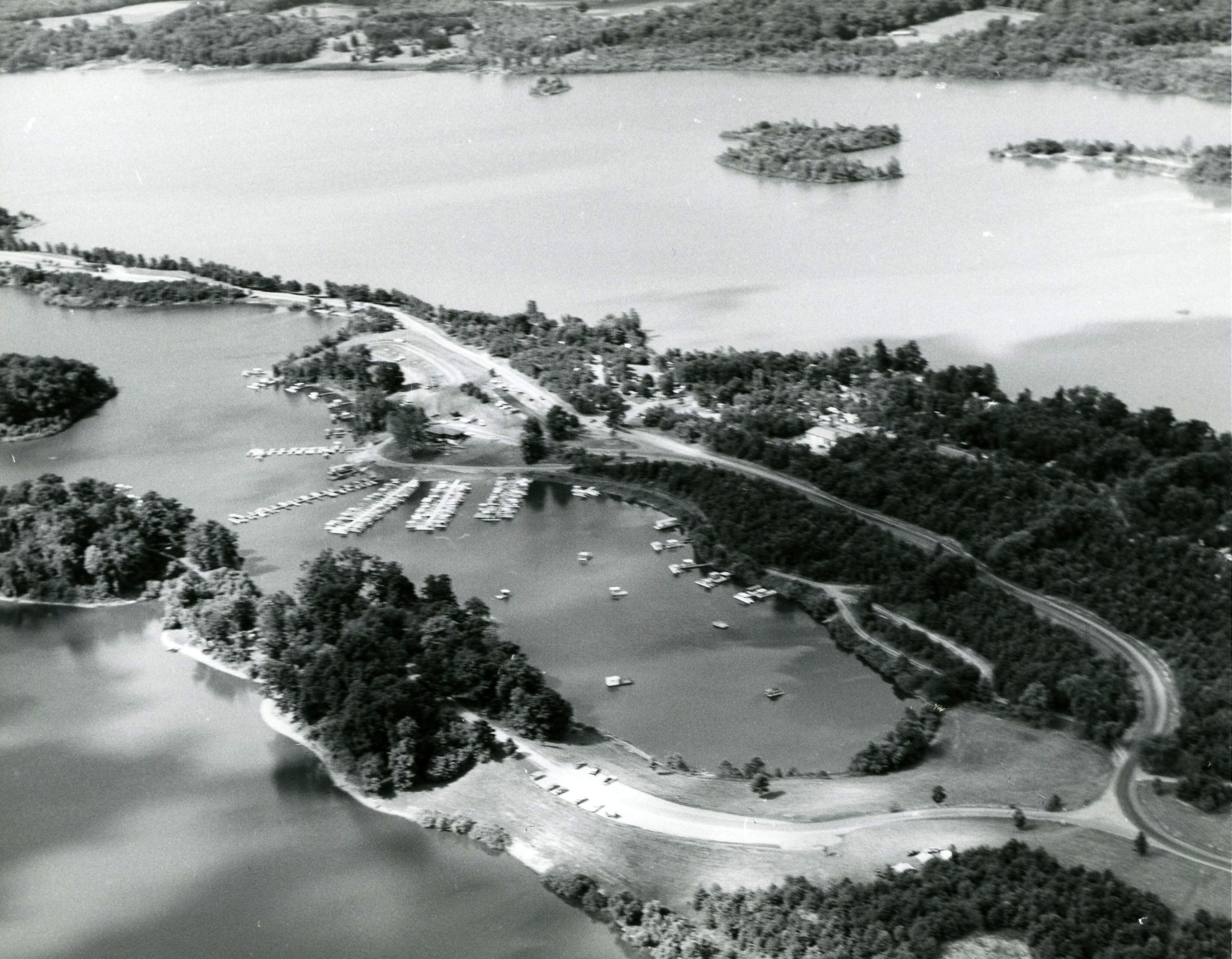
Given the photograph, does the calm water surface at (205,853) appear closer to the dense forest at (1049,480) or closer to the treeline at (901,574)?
the treeline at (901,574)

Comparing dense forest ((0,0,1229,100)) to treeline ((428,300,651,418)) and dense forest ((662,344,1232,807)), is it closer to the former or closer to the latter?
treeline ((428,300,651,418))

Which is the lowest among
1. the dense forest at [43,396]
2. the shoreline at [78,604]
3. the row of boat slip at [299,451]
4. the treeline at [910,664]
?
the treeline at [910,664]

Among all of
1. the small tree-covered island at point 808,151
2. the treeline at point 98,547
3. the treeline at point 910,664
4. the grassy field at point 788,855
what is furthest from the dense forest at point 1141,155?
the treeline at point 98,547

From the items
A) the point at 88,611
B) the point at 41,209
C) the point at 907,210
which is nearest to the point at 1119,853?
the point at 88,611

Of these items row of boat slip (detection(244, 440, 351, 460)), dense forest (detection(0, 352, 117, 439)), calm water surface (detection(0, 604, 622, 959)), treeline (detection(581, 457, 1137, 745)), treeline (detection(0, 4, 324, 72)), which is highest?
treeline (detection(0, 4, 324, 72))

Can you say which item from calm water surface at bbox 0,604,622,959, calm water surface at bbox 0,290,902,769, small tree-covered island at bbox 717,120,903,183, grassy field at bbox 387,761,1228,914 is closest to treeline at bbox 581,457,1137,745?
calm water surface at bbox 0,290,902,769
